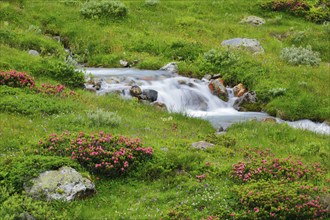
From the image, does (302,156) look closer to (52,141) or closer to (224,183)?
(224,183)

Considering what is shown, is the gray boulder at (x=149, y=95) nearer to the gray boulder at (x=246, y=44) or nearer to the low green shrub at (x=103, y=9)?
the gray boulder at (x=246, y=44)

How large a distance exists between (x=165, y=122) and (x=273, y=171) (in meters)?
5.55

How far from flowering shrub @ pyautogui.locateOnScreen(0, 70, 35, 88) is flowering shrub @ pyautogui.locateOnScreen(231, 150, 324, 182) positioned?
324 inches

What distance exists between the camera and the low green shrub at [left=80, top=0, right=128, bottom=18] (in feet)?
90.1

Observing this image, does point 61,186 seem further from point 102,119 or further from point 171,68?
point 171,68

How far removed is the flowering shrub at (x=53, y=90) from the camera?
15.1 meters

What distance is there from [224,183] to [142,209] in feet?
6.99

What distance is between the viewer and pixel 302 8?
3381 centimetres

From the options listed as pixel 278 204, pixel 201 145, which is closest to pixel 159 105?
pixel 201 145

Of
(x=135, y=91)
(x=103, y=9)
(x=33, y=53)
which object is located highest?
(x=103, y=9)

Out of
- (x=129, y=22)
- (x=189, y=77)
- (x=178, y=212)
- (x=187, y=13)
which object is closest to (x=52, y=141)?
(x=178, y=212)

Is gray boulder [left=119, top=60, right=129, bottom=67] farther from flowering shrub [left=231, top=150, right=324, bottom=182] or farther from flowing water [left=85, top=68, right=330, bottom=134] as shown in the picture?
flowering shrub [left=231, top=150, right=324, bottom=182]

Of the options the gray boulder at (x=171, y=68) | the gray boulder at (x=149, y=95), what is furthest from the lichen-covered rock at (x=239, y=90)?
the gray boulder at (x=149, y=95)

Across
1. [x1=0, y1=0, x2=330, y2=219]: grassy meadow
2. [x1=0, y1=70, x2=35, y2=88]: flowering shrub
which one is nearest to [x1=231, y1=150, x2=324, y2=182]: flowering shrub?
[x1=0, y1=0, x2=330, y2=219]: grassy meadow
